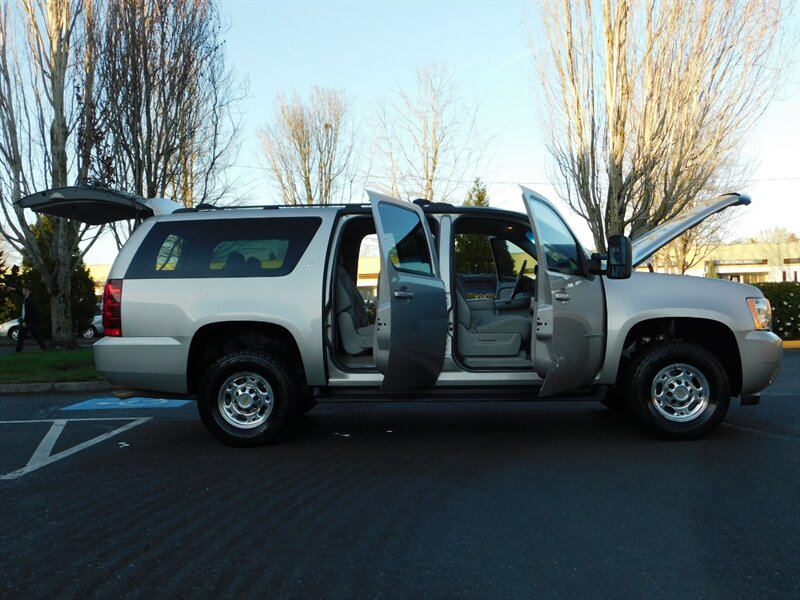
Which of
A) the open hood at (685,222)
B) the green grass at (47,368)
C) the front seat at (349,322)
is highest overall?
the open hood at (685,222)

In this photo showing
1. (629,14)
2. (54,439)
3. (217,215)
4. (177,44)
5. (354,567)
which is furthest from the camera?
(629,14)

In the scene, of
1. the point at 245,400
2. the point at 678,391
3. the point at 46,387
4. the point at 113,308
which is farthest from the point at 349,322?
the point at 46,387

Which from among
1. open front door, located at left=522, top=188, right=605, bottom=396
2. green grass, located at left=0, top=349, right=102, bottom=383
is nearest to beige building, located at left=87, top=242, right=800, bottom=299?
green grass, located at left=0, top=349, right=102, bottom=383

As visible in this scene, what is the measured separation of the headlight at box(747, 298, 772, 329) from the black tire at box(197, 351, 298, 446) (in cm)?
383

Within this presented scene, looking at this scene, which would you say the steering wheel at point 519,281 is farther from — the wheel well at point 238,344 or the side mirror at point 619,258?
the wheel well at point 238,344

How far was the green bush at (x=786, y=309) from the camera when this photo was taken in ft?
60.2

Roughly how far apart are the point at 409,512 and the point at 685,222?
3.46 m

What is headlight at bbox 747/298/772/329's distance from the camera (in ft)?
21.7

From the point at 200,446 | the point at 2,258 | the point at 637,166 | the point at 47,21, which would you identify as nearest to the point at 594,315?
the point at 200,446

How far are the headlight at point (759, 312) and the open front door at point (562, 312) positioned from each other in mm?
1267

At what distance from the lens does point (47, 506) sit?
16.4ft

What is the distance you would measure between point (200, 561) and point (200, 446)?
319cm

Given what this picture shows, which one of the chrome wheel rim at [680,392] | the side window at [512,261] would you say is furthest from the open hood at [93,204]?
the chrome wheel rim at [680,392]

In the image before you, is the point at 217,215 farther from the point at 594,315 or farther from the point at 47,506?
the point at 594,315
